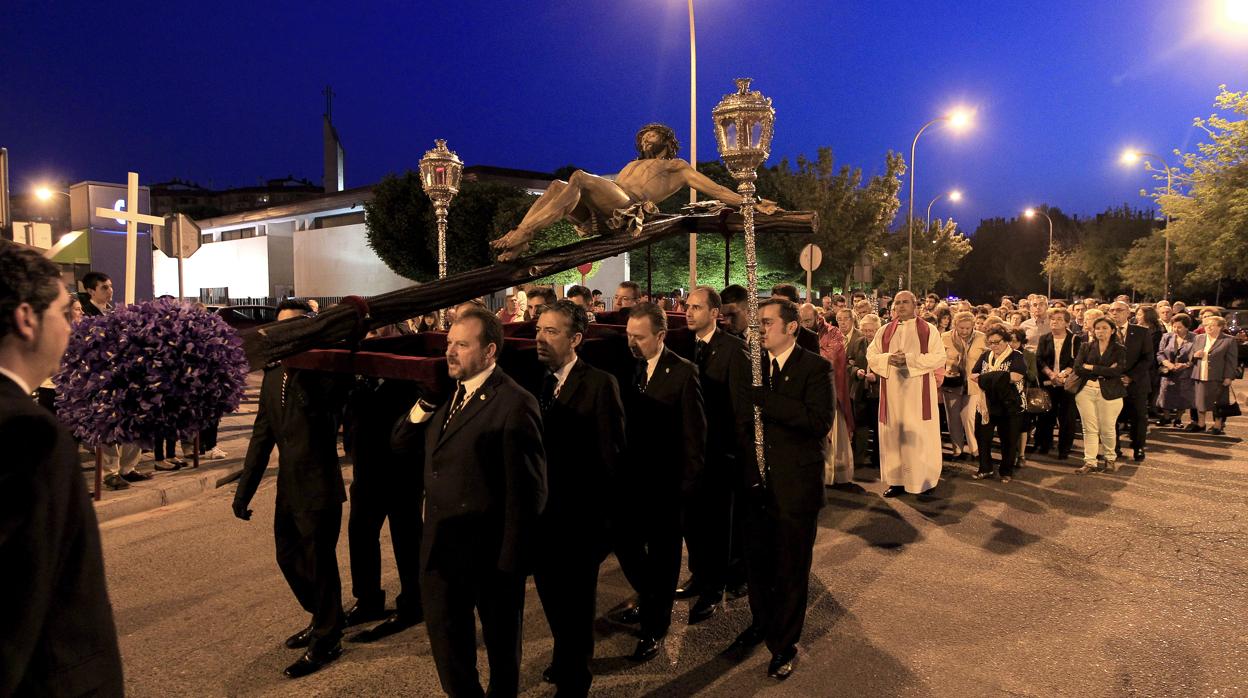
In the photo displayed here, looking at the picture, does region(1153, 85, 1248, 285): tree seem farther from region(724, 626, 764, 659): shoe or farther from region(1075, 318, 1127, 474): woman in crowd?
region(724, 626, 764, 659): shoe

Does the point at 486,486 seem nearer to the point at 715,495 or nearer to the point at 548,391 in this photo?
the point at 548,391

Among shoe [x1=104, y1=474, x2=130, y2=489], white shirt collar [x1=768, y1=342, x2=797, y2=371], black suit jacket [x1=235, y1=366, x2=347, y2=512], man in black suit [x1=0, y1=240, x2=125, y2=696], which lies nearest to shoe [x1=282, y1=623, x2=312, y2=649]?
black suit jacket [x1=235, y1=366, x2=347, y2=512]

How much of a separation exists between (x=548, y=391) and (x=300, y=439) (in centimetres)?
140

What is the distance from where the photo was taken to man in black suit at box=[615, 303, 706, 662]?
4512 millimetres

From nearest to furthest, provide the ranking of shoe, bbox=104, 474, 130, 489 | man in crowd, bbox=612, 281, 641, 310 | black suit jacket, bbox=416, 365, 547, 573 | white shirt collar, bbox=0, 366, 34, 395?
1. white shirt collar, bbox=0, 366, 34, 395
2. black suit jacket, bbox=416, 365, 547, 573
3. man in crowd, bbox=612, 281, 641, 310
4. shoe, bbox=104, 474, 130, 489

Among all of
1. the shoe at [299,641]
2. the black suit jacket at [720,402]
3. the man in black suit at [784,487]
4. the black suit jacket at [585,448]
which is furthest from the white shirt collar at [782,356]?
the shoe at [299,641]

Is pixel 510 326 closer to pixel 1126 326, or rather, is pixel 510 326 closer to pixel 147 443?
pixel 147 443

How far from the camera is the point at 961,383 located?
31.0 feet

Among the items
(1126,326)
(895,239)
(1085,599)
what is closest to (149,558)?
(1085,599)

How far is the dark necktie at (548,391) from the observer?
4152 mm

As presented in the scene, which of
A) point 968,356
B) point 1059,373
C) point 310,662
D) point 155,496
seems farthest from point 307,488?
point 1059,373

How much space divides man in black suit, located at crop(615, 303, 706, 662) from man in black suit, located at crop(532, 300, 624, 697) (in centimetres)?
51

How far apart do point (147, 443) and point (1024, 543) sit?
632 centimetres

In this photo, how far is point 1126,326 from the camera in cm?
995
